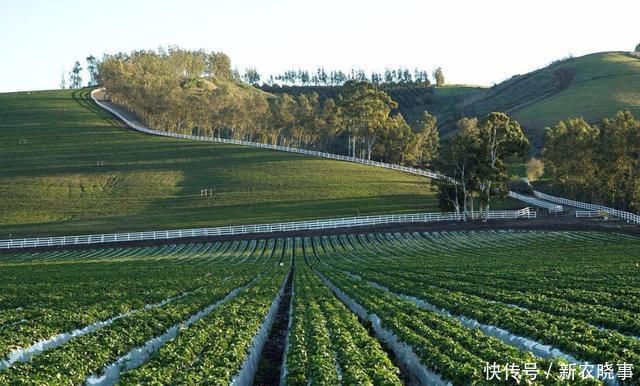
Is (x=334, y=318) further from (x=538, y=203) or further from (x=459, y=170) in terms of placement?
(x=538, y=203)

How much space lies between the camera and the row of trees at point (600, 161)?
69500mm

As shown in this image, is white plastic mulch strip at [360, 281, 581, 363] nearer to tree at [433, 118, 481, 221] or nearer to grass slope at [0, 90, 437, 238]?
→ tree at [433, 118, 481, 221]

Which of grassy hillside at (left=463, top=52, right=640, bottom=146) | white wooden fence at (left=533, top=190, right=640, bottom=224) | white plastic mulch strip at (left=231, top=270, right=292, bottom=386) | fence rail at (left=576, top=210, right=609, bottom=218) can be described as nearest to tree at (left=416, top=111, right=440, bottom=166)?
grassy hillside at (left=463, top=52, right=640, bottom=146)

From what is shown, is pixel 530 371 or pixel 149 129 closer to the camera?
pixel 530 371

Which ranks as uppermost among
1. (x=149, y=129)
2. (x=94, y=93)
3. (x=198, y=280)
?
(x=94, y=93)

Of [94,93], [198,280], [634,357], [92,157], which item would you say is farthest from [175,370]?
[94,93]

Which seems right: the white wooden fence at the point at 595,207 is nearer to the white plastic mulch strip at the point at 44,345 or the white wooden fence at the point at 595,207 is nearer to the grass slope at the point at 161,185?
the grass slope at the point at 161,185

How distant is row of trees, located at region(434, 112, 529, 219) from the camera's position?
70.3 meters

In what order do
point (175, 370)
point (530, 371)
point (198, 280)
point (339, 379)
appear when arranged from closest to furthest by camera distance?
point (530, 371)
point (339, 379)
point (175, 370)
point (198, 280)

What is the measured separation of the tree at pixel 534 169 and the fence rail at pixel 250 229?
141 feet

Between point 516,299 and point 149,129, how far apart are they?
115m

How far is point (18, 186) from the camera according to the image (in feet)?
289

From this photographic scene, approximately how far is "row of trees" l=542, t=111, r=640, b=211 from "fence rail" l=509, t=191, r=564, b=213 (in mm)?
3871

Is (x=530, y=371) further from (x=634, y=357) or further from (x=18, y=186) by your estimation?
(x=18, y=186)
